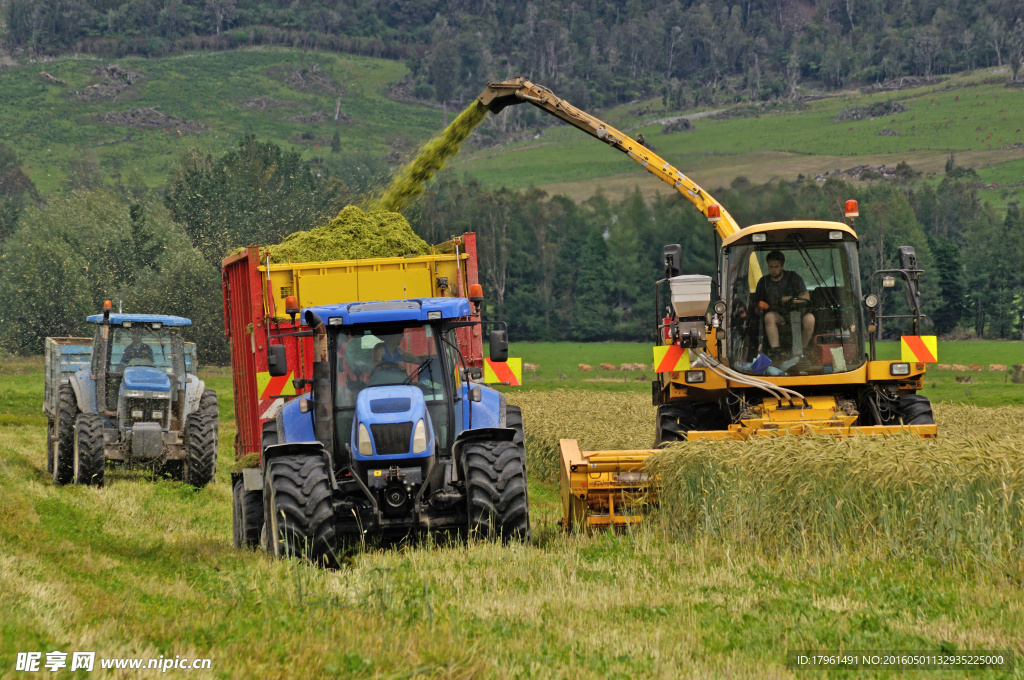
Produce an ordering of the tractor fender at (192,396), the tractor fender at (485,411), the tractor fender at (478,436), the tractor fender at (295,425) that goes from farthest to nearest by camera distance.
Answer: the tractor fender at (192,396) → the tractor fender at (485,411) → the tractor fender at (295,425) → the tractor fender at (478,436)

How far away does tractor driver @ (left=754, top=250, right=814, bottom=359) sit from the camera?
12070 mm

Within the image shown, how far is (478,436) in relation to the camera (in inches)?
363

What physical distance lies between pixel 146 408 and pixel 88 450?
43.6 inches

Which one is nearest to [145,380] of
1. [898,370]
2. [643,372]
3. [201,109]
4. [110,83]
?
[898,370]

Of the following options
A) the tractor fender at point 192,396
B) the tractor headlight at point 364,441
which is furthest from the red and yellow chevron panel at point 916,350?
the tractor fender at point 192,396

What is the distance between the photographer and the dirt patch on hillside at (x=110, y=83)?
16875 centimetres

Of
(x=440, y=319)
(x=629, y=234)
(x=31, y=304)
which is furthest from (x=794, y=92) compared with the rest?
(x=440, y=319)

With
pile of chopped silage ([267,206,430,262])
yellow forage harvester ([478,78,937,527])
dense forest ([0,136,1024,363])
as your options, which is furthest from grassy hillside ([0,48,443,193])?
Result: yellow forage harvester ([478,78,937,527])

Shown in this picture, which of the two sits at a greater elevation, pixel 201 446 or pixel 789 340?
pixel 789 340

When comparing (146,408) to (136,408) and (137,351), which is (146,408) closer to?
(136,408)

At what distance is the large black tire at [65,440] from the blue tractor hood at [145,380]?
840 millimetres

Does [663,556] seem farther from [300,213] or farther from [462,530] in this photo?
[300,213]

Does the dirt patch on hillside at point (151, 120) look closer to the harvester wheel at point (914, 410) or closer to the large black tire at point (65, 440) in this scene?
the large black tire at point (65, 440)

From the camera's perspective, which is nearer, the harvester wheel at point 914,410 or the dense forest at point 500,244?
the harvester wheel at point 914,410
